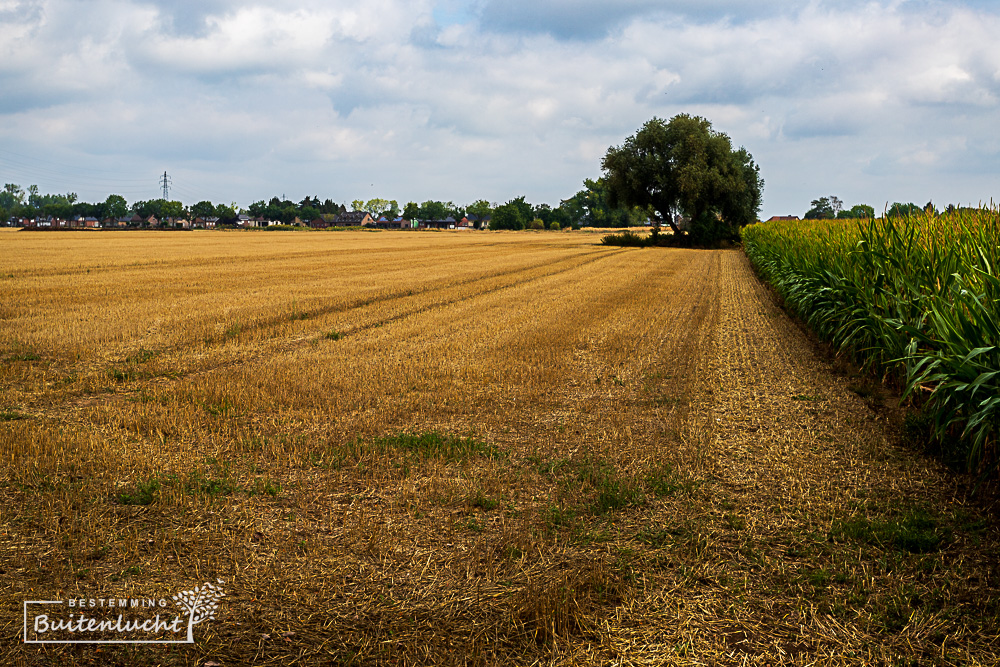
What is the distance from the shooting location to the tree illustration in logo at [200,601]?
3.62 metres

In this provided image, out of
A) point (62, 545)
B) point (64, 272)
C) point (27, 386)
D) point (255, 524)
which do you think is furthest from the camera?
point (64, 272)

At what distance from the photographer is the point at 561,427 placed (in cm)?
707

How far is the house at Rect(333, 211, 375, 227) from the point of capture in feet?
557

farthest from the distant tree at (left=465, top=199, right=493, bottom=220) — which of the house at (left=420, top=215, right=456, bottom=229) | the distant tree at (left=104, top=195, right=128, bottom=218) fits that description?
the distant tree at (left=104, top=195, right=128, bottom=218)

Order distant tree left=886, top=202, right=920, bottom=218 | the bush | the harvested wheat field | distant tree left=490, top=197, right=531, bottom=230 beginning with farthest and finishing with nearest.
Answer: distant tree left=490, top=197, right=531, bottom=230
the bush
distant tree left=886, top=202, right=920, bottom=218
the harvested wheat field

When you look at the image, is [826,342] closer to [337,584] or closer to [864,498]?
[864,498]

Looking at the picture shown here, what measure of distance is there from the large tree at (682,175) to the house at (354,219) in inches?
4825

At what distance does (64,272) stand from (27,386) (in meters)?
19.3

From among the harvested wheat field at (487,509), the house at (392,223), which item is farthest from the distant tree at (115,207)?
the harvested wheat field at (487,509)

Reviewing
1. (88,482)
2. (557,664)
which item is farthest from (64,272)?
(557,664)

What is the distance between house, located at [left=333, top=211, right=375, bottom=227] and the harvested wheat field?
164 metres

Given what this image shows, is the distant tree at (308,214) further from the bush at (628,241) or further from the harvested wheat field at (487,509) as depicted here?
the harvested wheat field at (487,509)

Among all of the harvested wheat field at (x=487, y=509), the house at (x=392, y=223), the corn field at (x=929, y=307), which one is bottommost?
the harvested wheat field at (x=487, y=509)

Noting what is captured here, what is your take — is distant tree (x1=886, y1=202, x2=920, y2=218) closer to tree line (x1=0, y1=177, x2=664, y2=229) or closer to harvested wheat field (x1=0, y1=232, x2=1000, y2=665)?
harvested wheat field (x1=0, y1=232, x2=1000, y2=665)
